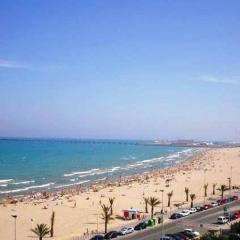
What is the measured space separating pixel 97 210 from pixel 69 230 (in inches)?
401

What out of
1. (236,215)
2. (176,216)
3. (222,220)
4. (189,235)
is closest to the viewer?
(189,235)

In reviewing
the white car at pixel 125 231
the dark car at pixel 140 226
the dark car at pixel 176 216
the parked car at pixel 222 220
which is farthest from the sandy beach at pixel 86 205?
the parked car at pixel 222 220

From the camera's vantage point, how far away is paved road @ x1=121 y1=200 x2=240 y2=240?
36.2m

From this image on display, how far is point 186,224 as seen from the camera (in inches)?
1583

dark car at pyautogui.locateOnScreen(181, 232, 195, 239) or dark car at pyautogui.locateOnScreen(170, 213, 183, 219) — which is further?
dark car at pyautogui.locateOnScreen(170, 213, 183, 219)

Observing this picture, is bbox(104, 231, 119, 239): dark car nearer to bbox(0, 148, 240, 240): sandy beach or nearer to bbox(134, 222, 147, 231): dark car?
bbox(134, 222, 147, 231): dark car

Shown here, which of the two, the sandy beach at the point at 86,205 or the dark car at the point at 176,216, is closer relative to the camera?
the sandy beach at the point at 86,205

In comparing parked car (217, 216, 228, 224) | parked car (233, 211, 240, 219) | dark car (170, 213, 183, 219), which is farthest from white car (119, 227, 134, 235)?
parked car (233, 211, 240, 219)

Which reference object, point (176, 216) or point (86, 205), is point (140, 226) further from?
point (86, 205)

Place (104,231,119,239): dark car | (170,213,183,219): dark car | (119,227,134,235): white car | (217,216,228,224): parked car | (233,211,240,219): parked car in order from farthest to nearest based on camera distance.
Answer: (170,213,183,219): dark car, (233,211,240,219): parked car, (217,216,228,224): parked car, (119,227,134,235): white car, (104,231,119,239): dark car

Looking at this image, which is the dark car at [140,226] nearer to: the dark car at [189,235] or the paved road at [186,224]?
the paved road at [186,224]

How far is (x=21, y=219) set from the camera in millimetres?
48125

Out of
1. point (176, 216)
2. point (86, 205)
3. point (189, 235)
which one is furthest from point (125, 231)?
point (86, 205)

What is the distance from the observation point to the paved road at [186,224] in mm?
36219
